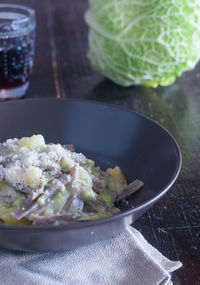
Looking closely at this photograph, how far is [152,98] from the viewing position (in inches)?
75.5

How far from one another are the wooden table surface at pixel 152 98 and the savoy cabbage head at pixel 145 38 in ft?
0.31

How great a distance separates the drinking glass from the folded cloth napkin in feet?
3.10

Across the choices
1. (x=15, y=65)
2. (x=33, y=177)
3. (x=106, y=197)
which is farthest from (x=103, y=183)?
(x=15, y=65)

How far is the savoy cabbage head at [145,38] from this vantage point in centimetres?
179

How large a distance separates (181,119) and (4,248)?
98cm

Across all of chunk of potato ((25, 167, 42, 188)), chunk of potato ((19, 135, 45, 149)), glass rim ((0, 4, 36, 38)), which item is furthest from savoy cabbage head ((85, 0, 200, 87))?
chunk of potato ((25, 167, 42, 188))

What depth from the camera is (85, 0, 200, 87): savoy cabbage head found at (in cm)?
179

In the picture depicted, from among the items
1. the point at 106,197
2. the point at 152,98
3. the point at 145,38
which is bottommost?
the point at 152,98

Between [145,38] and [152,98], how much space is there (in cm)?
26

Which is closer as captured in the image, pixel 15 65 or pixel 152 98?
pixel 15 65

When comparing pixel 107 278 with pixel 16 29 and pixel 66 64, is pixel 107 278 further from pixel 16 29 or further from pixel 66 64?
pixel 66 64

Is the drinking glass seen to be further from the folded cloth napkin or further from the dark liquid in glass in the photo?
the folded cloth napkin

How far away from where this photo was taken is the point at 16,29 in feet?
5.73

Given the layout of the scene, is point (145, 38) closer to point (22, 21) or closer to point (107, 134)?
point (22, 21)
